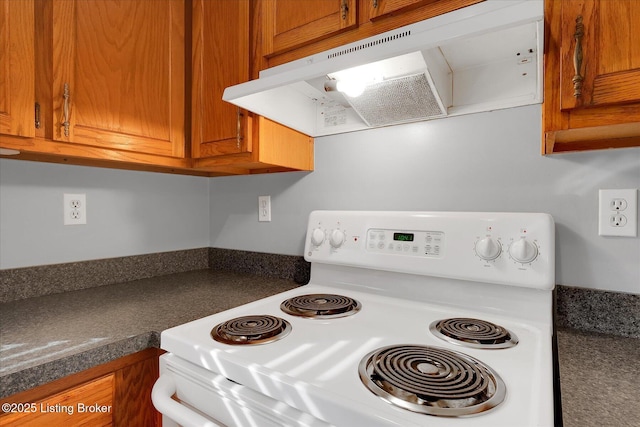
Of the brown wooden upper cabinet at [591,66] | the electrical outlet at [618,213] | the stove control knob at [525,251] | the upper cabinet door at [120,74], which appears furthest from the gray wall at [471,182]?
the upper cabinet door at [120,74]

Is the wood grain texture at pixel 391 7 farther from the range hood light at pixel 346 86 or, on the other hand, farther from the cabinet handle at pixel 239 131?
the cabinet handle at pixel 239 131

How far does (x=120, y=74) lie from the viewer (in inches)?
42.0

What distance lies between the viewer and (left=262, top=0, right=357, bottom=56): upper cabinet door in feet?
2.87

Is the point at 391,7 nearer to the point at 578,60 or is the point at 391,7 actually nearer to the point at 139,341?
the point at 578,60

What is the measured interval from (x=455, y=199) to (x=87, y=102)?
3.90ft

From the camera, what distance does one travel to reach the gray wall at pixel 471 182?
0.86 m

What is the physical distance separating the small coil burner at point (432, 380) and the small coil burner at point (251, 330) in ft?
0.72

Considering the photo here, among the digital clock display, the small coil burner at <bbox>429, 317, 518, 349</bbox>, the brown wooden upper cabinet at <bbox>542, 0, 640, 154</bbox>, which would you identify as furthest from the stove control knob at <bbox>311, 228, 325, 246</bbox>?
the brown wooden upper cabinet at <bbox>542, 0, 640, 154</bbox>

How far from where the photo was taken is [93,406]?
0.75 m

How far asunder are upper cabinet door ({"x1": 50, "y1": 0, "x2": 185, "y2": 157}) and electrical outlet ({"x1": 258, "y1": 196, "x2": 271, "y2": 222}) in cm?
41

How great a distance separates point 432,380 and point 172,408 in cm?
Answer: 50

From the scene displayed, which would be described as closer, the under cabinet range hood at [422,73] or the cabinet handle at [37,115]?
the under cabinet range hood at [422,73]

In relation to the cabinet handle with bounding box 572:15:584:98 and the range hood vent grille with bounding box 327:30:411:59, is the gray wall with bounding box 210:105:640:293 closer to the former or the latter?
the cabinet handle with bounding box 572:15:584:98

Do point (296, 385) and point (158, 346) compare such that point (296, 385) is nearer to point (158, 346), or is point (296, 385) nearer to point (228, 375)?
point (228, 375)
